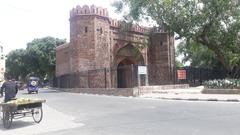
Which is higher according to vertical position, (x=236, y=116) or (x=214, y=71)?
(x=214, y=71)

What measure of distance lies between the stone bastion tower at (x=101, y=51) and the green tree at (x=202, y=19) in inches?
143

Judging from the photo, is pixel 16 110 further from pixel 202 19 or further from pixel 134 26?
pixel 134 26

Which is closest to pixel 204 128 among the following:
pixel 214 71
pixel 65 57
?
pixel 214 71

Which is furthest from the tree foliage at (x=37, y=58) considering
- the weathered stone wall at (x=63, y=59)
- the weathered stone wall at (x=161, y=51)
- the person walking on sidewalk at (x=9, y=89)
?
the person walking on sidewalk at (x=9, y=89)

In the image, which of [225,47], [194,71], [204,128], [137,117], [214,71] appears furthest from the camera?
[214,71]

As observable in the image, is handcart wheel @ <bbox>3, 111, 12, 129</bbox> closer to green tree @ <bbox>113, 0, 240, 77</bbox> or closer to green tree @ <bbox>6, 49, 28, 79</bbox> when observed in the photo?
green tree @ <bbox>113, 0, 240, 77</bbox>

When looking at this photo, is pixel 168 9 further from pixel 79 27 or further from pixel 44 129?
pixel 44 129

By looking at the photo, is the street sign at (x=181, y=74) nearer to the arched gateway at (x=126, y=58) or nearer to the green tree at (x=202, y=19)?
the green tree at (x=202, y=19)

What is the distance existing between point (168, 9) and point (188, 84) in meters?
7.88

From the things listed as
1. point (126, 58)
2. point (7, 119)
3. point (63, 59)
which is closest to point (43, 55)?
point (63, 59)

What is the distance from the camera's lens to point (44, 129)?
38.0ft

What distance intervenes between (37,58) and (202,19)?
4214cm

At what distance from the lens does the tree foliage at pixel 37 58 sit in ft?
214

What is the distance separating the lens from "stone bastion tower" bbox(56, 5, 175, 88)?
34312 millimetres
